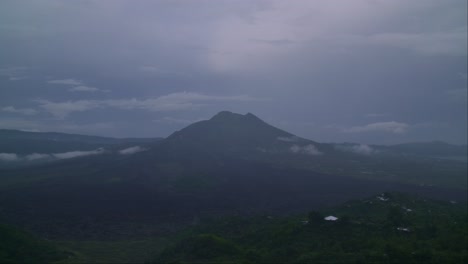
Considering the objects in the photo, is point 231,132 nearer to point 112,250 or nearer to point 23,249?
point 112,250

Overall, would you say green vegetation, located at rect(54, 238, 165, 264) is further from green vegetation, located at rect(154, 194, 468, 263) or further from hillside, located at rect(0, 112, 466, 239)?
green vegetation, located at rect(154, 194, 468, 263)

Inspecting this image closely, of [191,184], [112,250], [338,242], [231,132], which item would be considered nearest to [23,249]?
[112,250]

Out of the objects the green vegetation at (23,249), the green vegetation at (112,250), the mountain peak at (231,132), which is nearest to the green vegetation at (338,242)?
the green vegetation at (112,250)

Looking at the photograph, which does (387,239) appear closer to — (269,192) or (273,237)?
(273,237)

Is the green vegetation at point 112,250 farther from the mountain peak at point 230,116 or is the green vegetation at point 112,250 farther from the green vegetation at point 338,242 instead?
the mountain peak at point 230,116

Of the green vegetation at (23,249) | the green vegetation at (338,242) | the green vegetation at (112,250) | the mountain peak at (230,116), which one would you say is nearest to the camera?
the green vegetation at (338,242)

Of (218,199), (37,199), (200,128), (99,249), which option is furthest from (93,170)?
(99,249)
